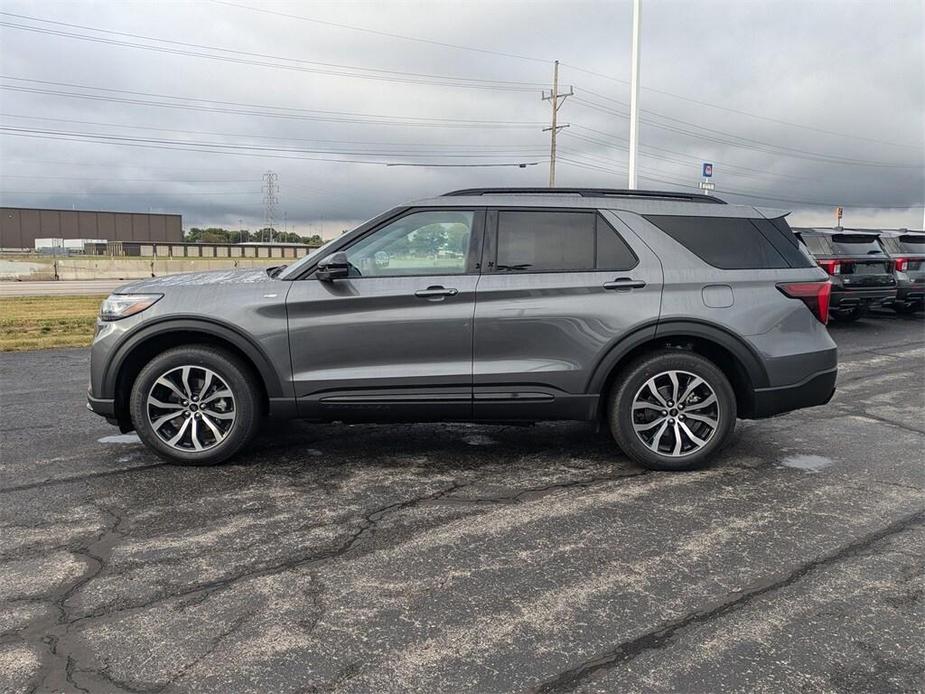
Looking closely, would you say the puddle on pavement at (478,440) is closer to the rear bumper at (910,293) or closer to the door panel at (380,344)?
the door panel at (380,344)

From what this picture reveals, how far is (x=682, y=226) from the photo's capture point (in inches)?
192

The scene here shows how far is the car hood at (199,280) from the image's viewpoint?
477 centimetres

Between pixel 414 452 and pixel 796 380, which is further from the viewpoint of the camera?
pixel 414 452

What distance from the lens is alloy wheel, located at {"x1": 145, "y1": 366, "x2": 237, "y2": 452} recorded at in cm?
468

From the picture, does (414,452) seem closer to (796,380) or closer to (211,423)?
(211,423)

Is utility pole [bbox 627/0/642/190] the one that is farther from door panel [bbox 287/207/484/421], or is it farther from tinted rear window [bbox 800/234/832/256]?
door panel [bbox 287/207/484/421]

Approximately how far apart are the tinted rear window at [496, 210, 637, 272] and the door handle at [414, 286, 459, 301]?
0.42m

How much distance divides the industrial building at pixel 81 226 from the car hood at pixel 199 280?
121 metres

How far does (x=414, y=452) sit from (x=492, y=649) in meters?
2.61

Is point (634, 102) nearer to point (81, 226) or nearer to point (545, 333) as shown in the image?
point (545, 333)

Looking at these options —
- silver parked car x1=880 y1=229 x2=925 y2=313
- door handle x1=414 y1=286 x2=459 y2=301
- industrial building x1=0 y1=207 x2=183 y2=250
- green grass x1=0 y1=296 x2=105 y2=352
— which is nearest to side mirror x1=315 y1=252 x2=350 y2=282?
door handle x1=414 y1=286 x2=459 y2=301

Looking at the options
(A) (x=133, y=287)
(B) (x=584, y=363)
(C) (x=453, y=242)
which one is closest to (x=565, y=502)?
(B) (x=584, y=363)

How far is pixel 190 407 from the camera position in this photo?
4727mm

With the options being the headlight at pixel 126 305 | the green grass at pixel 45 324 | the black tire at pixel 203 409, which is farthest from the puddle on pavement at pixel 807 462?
the green grass at pixel 45 324
